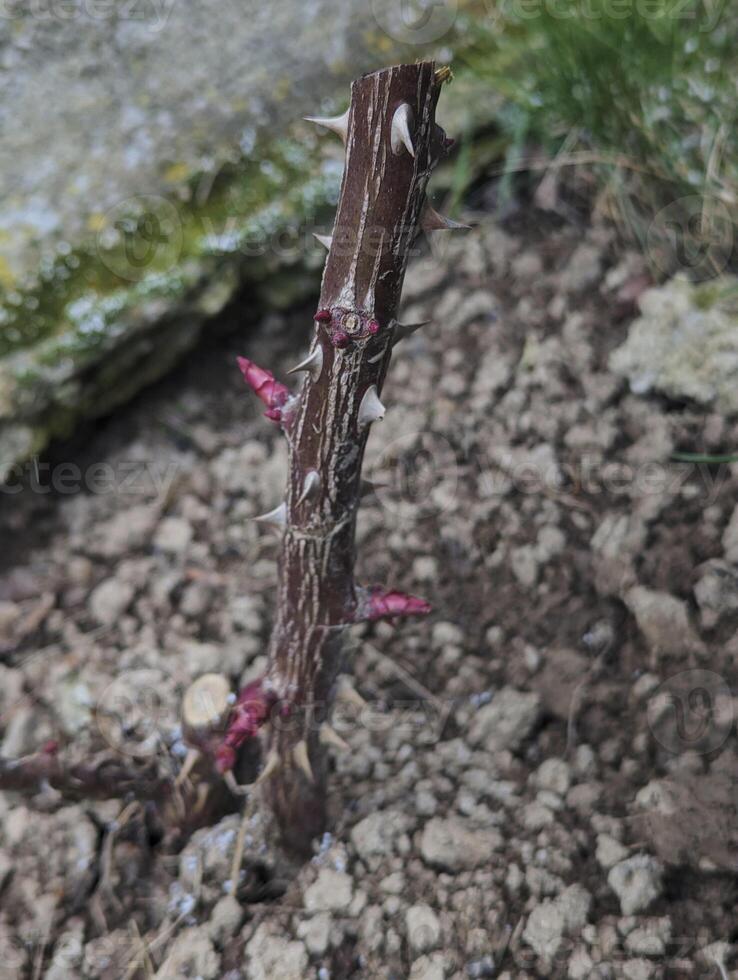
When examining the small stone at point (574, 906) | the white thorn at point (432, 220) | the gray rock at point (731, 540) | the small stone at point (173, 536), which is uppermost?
the white thorn at point (432, 220)

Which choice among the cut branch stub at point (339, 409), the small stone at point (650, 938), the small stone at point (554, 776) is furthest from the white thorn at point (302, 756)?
the small stone at point (650, 938)

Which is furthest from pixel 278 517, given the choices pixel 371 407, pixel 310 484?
pixel 371 407

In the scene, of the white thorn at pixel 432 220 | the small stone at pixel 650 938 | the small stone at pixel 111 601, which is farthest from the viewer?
the small stone at pixel 111 601

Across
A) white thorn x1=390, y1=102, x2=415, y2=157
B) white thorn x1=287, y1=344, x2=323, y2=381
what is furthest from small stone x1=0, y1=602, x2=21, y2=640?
white thorn x1=390, y1=102, x2=415, y2=157

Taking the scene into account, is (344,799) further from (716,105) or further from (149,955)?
(716,105)

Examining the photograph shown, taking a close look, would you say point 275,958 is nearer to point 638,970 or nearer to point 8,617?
point 638,970

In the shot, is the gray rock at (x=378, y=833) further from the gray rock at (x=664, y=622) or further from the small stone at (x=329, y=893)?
the gray rock at (x=664, y=622)

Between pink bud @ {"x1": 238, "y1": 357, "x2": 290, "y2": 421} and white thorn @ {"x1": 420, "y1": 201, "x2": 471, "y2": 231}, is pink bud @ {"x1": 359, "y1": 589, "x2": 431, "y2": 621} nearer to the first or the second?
pink bud @ {"x1": 238, "y1": 357, "x2": 290, "y2": 421}
